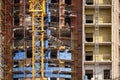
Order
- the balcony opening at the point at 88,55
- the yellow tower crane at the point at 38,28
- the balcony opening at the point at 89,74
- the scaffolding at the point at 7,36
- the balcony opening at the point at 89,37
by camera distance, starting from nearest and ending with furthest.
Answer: the yellow tower crane at the point at 38,28 < the scaffolding at the point at 7,36 < the balcony opening at the point at 89,74 < the balcony opening at the point at 88,55 < the balcony opening at the point at 89,37

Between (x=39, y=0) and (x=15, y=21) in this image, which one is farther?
(x=15, y=21)

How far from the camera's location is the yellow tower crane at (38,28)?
57.6m

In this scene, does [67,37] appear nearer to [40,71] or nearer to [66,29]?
[66,29]

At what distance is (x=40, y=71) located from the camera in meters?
57.7

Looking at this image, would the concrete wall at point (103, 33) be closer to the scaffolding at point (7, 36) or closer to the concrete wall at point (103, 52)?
the concrete wall at point (103, 52)

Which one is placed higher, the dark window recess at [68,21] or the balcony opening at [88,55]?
the dark window recess at [68,21]

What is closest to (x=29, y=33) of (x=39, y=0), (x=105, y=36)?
(x=39, y=0)

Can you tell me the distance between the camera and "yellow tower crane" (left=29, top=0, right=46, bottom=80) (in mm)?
57594

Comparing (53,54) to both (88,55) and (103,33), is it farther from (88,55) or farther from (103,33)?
(103,33)

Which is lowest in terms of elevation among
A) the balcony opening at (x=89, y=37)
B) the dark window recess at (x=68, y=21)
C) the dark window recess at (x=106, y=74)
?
the dark window recess at (x=106, y=74)

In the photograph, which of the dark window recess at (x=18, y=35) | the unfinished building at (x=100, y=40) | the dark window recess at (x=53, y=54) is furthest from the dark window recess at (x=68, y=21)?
the dark window recess at (x=18, y=35)

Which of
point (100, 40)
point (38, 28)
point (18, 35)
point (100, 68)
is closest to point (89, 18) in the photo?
point (100, 40)

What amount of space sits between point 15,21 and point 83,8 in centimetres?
813

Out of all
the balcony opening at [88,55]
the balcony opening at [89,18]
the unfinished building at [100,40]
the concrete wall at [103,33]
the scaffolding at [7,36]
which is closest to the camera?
the scaffolding at [7,36]
